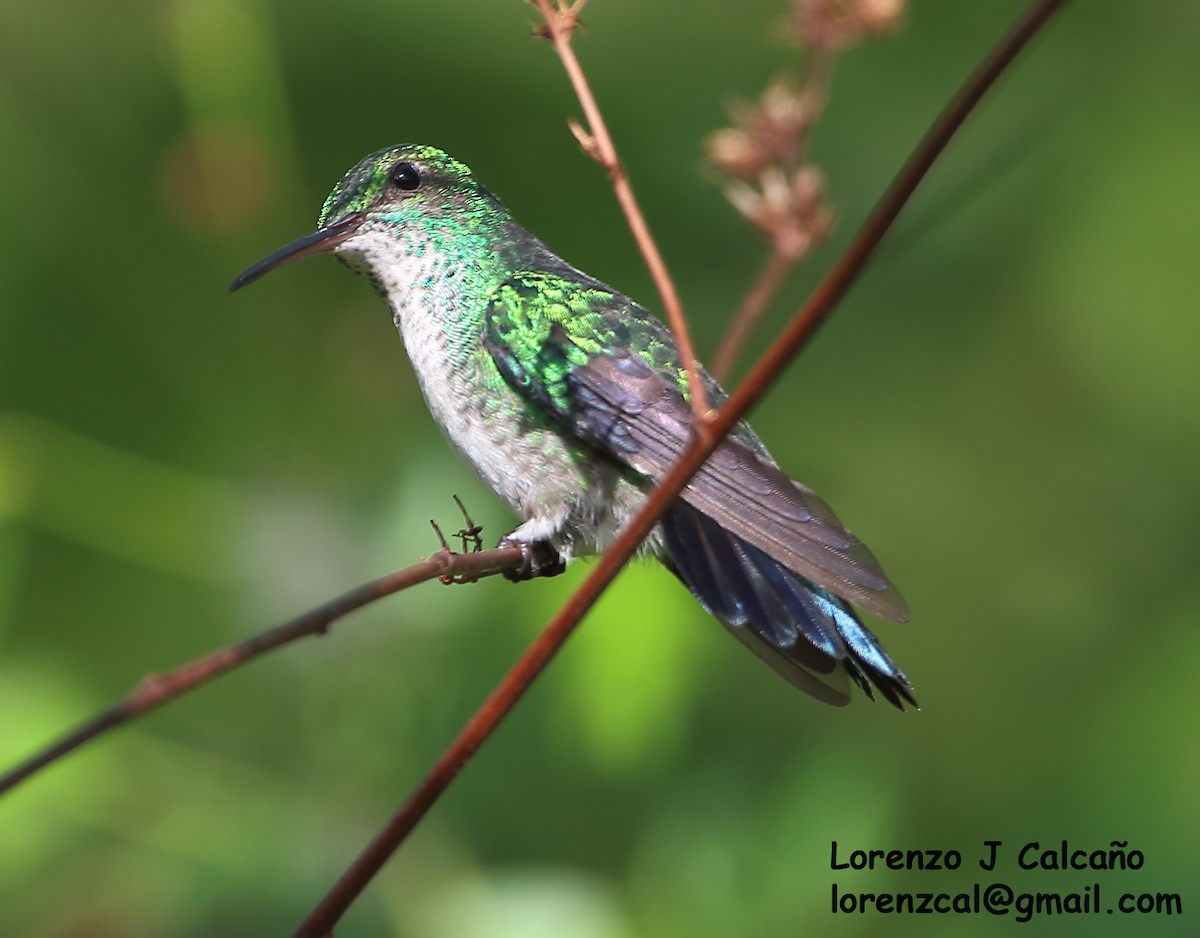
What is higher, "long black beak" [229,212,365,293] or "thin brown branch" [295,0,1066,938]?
"long black beak" [229,212,365,293]

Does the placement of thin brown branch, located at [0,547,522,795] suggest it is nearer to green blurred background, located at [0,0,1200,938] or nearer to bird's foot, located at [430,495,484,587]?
bird's foot, located at [430,495,484,587]

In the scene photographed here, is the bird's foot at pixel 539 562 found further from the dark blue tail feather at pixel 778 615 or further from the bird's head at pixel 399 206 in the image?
the bird's head at pixel 399 206

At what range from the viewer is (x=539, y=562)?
222 centimetres

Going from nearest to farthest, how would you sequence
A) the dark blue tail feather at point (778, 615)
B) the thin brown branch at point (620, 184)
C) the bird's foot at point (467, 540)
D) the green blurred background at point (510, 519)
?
the thin brown branch at point (620, 184), the bird's foot at point (467, 540), the dark blue tail feather at point (778, 615), the green blurred background at point (510, 519)

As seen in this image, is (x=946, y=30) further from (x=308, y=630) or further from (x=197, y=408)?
(x=308, y=630)

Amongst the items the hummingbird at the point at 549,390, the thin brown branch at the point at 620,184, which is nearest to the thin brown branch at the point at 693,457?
the thin brown branch at the point at 620,184

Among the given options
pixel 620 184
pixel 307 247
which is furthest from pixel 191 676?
pixel 307 247

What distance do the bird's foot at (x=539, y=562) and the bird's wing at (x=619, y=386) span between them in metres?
0.20

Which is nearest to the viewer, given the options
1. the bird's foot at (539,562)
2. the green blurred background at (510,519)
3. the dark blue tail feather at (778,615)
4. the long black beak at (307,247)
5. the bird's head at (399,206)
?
the long black beak at (307,247)

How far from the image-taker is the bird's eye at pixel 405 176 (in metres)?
2.00

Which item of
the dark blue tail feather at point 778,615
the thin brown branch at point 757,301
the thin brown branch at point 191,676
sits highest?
the thin brown branch at point 757,301

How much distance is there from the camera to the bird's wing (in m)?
1.76

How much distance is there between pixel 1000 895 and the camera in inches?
91.1

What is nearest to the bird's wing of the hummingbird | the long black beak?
the hummingbird
